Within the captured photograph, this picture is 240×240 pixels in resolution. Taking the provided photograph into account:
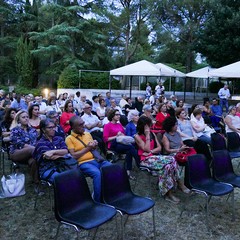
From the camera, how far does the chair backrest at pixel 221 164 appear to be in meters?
3.95

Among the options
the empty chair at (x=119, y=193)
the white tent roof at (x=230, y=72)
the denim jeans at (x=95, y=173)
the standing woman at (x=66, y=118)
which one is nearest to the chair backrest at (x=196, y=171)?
the empty chair at (x=119, y=193)

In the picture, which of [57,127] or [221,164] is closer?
[221,164]

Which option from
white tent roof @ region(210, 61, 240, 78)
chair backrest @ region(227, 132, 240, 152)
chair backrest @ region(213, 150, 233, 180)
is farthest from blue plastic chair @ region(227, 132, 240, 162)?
white tent roof @ region(210, 61, 240, 78)

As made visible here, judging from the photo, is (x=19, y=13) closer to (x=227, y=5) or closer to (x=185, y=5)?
(x=185, y=5)

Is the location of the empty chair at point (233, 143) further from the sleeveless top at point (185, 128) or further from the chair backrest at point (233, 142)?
the sleeveless top at point (185, 128)

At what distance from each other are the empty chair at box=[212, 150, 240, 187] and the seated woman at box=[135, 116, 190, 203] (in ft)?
1.75

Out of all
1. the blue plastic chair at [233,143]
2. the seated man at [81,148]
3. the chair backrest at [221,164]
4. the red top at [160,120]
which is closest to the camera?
the seated man at [81,148]

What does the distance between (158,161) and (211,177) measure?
72 cm

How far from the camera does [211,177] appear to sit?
3906 mm

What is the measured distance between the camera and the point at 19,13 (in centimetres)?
2495

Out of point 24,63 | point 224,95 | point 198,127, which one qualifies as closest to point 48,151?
point 198,127

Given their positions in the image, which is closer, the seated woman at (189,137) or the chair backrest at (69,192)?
the chair backrest at (69,192)

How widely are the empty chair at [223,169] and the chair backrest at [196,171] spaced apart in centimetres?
16

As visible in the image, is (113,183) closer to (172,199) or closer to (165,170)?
(165,170)
